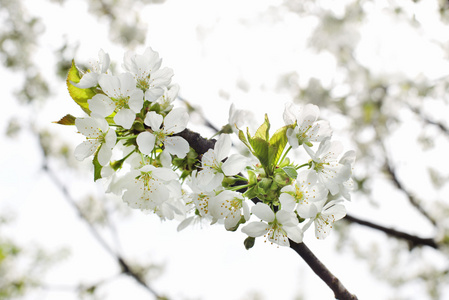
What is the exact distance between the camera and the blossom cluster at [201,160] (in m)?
0.97

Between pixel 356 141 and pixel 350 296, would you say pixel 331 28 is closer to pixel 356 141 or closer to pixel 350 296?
pixel 356 141

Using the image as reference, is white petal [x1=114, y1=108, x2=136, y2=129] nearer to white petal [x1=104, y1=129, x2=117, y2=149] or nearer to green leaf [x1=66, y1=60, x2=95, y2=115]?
white petal [x1=104, y1=129, x2=117, y2=149]

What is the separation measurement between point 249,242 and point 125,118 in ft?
1.72

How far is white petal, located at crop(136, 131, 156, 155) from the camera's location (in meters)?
0.97

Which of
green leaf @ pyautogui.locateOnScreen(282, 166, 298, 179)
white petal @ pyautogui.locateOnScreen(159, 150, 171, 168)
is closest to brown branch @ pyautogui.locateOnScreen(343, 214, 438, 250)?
green leaf @ pyautogui.locateOnScreen(282, 166, 298, 179)

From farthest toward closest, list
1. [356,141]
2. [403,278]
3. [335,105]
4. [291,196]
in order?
[403,278], [356,141], [335,105], [291,196]

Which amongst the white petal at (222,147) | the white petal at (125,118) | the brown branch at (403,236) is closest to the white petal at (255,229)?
the white petal at (222,147)

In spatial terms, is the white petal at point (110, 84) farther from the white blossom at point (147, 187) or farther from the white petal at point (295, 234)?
the white petal at point (295, 234)

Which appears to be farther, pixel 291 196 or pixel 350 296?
pixel 350 296

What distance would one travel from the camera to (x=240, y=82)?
5.12 metres

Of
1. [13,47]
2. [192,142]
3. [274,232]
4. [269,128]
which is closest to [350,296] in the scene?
[274,232]

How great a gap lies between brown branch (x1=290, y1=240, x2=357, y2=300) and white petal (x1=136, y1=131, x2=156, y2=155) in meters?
0.50

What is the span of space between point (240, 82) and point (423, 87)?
2580mm

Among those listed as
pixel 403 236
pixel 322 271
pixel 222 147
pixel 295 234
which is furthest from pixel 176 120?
pixel 403 236
